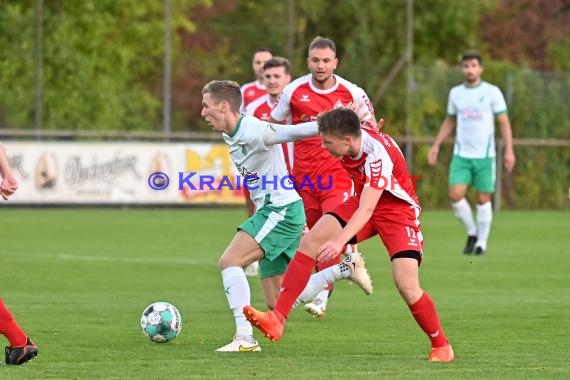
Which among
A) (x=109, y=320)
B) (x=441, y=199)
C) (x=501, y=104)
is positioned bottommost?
(x=441, y=199)

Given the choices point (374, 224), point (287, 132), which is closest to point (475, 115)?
point (287, 132)

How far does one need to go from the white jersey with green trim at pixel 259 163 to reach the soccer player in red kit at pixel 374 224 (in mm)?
612

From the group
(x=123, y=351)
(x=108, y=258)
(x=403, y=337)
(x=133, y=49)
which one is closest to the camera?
(x=123, y=351)

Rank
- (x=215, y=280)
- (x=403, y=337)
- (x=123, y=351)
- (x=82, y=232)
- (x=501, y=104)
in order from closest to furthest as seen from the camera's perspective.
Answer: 1. (x=123, y=351)
2. (x=403, y=337)
3. (x=215, y=280)
4. (x=501, y=104)
5. (x=82, y=232)

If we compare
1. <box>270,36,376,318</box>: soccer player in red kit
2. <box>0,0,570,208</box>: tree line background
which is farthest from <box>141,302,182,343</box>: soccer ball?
<box>0,0,570,208</box>: tree line background

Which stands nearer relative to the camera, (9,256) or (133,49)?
(9,256)

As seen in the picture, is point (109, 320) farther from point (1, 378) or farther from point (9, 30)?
point (9, 30)

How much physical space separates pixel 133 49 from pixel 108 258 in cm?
2070

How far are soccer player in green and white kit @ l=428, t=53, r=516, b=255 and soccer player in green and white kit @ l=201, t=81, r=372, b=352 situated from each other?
8.56 meters

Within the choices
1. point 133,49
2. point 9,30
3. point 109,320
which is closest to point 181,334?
point 109,320

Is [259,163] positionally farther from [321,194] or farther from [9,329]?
[321,194]

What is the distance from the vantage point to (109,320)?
10.9 metres

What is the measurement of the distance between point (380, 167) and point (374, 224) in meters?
0.49

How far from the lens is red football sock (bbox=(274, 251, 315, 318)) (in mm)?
9039
